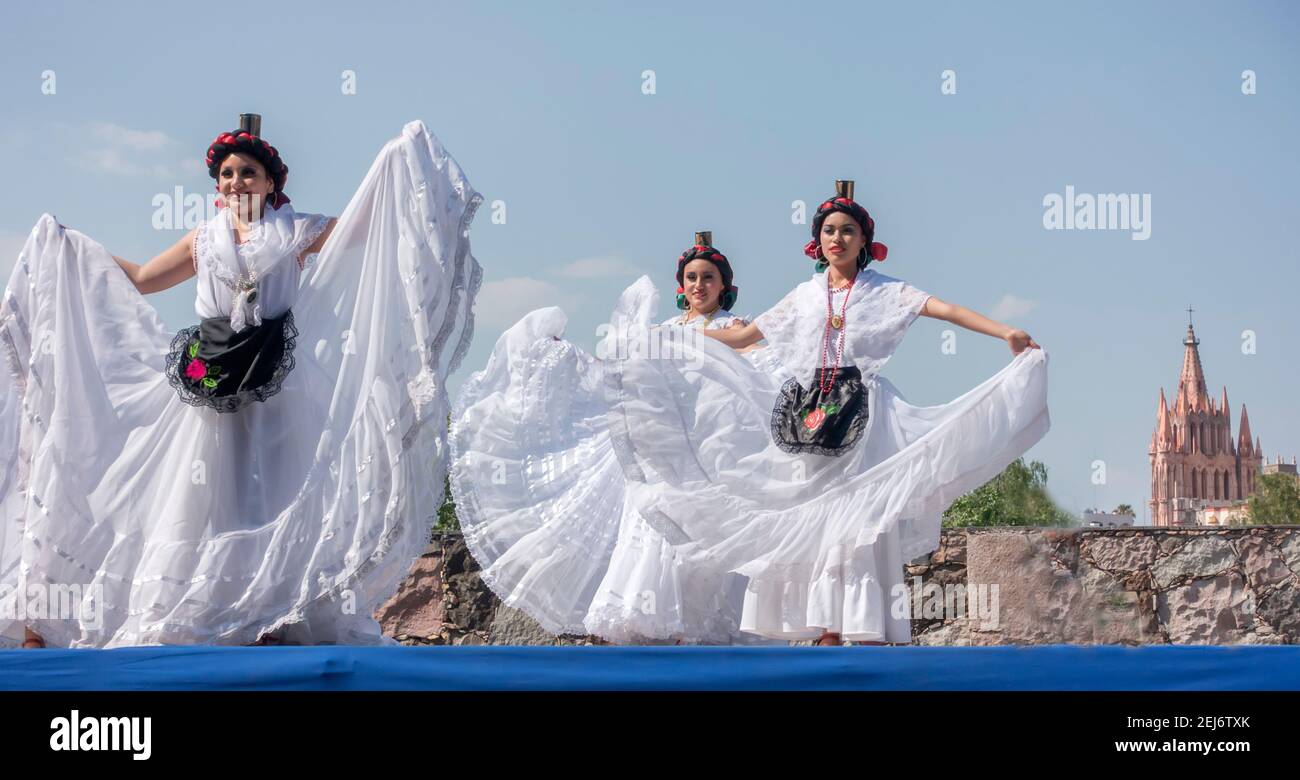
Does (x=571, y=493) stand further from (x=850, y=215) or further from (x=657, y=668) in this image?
(x=657, y=668)

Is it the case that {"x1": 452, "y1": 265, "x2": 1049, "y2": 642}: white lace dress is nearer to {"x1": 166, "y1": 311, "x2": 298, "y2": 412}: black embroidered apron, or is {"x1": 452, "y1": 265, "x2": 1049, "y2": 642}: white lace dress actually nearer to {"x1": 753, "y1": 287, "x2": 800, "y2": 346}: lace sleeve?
{"x1": 753, "y1": 287, "x2": 800, "y2": 346}: lace sleeve

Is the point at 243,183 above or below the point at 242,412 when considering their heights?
above

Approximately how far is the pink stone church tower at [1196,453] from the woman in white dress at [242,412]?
3607 inches

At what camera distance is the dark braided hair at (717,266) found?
7523mm

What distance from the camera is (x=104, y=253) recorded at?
576cm

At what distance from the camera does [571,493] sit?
7129 millimetres

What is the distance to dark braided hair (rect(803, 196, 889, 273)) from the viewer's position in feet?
20.9

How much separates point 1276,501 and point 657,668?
3023 inches

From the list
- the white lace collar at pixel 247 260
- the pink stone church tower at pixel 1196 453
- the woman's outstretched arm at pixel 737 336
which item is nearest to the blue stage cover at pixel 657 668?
the white lace collar at pixel 247 260

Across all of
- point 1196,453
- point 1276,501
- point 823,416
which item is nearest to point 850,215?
point 823,416

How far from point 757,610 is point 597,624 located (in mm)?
700

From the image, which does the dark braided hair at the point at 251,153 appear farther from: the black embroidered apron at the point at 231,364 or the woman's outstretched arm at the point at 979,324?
the woman's outstretched arm at the point at 979,324
